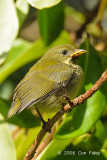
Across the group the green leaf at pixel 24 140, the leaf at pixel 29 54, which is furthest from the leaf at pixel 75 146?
the leaf at pixel 29 54

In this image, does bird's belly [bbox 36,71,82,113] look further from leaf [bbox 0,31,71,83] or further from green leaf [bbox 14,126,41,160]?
leaf [bbox 0,31,71,83]

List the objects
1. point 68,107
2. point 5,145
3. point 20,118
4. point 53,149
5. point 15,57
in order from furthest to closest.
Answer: point 15,57, point 5,145, point 20,118, point 53,149, point 68,107

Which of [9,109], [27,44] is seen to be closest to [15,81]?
[27,44]

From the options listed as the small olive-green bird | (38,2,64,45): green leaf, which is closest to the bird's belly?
the small olive-green bird

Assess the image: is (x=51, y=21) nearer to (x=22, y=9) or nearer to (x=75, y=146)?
(x=22, y=9)

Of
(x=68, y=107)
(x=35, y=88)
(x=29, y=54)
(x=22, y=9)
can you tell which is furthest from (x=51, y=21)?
(x=68, y=107)

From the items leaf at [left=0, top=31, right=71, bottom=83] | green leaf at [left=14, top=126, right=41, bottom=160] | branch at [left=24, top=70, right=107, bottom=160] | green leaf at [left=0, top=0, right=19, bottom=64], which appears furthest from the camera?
leaf at [left=0, top=31, right=71, bottom=83]
